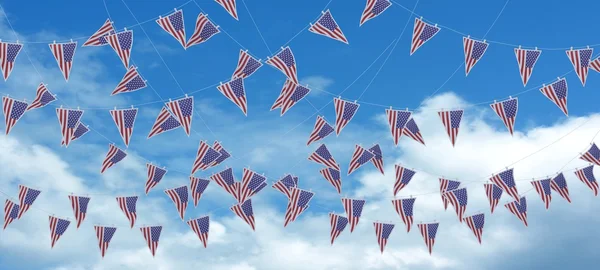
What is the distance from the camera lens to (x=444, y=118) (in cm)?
2394

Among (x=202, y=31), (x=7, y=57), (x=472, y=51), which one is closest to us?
(x=202, y=31)

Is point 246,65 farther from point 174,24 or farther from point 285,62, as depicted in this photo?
point 174,24

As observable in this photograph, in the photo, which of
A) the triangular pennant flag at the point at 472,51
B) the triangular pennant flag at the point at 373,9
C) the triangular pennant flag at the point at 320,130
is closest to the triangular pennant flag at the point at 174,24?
the triangular pennant flag at the point at 373,9

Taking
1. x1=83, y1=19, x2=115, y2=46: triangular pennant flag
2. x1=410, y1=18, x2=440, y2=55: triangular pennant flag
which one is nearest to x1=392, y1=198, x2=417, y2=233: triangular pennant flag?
x1=410, y1=18, x2=440, y2=55: triangular pennant flag

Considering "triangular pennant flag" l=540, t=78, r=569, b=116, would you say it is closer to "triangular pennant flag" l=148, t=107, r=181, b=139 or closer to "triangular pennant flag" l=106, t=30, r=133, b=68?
"triangular pennant flag" l=148, t=107, r=181, b=139

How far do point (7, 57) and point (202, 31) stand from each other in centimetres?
643

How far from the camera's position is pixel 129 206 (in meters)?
26.5

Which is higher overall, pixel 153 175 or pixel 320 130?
pixel 320 130

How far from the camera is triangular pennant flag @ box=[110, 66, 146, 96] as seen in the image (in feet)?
71.9

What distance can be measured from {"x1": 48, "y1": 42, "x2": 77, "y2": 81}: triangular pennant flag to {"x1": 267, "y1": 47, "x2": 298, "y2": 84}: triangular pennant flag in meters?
6.32

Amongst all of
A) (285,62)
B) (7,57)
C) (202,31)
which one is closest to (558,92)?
(285,62)

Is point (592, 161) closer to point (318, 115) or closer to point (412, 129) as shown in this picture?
point (412, 129)

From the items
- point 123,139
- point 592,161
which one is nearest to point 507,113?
point 592,161

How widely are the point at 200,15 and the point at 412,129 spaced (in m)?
8.88
